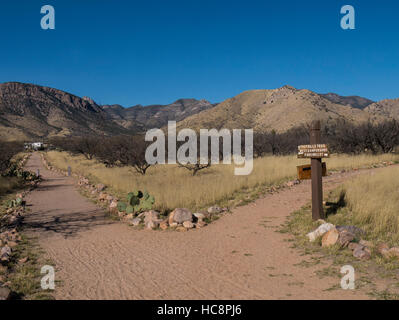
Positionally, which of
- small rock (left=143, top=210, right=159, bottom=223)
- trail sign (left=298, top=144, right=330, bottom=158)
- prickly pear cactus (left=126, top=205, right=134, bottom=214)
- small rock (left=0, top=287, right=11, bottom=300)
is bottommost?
small rock (left=0, top=287, right=11, bottom=300)

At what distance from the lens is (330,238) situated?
6.48m

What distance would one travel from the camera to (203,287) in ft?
16.6

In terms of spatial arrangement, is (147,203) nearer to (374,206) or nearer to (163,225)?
(163,225)

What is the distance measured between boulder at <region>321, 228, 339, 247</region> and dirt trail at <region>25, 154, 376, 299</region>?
63 centimetres

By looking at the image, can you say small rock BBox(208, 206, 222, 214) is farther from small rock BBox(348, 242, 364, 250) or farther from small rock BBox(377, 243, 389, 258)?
small rock BBox(377, 243, 389, 258)

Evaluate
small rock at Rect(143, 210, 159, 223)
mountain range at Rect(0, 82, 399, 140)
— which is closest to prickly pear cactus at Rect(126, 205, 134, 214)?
small rock at Rect(143, 210, 159, 223)

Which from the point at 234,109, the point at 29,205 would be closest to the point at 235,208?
the point at 29,205

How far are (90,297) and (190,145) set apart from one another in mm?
24117

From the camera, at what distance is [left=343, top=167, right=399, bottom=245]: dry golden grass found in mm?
7043

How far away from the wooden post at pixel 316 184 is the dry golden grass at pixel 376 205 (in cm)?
87

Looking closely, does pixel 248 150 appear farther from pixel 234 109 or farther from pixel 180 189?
pixel 234 109

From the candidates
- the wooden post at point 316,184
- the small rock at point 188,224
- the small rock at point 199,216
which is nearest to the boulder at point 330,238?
the wooden post at point 316,184

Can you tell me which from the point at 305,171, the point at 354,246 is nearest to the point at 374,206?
the point at 305,171

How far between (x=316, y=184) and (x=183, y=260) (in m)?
4.24
